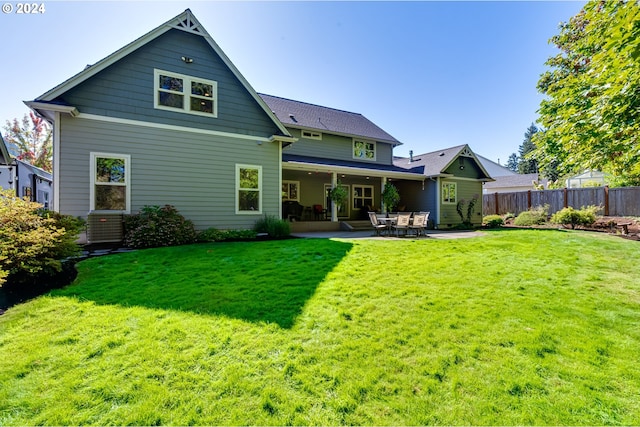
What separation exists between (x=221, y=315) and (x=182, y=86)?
29.8ft

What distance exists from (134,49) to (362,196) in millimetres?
13602

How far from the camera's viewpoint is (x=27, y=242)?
4.98 m

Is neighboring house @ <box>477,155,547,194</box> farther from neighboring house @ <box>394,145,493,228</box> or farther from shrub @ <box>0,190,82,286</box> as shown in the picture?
shrub @ <box>0,190,82,286</box>

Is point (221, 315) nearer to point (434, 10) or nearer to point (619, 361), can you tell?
point (619, 361)

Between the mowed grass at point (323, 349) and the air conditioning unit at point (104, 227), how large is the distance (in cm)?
329

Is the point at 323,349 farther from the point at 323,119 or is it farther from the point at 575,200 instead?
the point at 575,200

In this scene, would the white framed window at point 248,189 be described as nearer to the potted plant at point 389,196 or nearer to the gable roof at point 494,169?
the potted plant at point 389,196

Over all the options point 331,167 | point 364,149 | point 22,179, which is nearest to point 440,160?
point 364,149

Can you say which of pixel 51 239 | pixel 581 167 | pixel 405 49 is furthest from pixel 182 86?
pixel 581 167

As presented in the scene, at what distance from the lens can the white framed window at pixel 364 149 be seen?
57.2ft

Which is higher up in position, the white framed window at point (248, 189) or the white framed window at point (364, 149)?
the white framed window at point (364, 149)

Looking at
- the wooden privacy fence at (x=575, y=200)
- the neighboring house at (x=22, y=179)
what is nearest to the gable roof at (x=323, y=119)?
the wooden privacy fence at (x=575, y=200)

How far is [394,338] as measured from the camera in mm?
3227

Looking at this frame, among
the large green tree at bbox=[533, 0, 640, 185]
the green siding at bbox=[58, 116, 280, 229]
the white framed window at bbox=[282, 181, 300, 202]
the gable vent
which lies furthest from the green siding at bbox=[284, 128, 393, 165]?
the large green tree at bbox=[533, 0, 640, 185]
